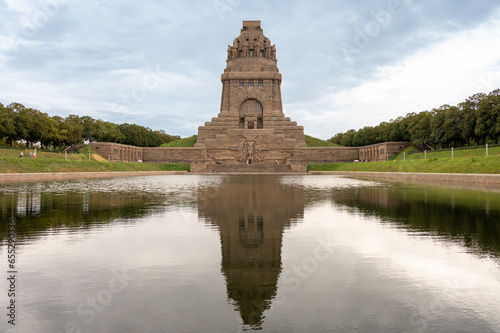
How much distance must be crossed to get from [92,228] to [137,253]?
2744 mm

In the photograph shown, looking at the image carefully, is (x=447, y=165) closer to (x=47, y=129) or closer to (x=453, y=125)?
(x=453, y=125)

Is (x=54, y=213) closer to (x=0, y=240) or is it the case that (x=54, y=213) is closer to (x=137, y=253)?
(x=0, y=240)

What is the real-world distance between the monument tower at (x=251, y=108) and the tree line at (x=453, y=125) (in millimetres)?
18125

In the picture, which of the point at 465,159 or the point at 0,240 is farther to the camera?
the point at 465,159

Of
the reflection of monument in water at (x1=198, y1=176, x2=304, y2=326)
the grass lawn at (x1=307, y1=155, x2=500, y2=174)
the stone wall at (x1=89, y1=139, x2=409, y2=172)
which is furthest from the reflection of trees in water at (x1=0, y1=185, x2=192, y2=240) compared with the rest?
the stone wall at (x1=89, y1=139, x2=409, y2=172)

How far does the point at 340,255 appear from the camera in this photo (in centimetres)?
568

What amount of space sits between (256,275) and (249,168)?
52652mm

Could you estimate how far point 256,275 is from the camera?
4.67m

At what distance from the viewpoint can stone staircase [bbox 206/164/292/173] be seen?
5678 cm

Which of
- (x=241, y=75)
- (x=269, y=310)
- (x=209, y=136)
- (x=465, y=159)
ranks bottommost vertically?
(x=269, y=310)

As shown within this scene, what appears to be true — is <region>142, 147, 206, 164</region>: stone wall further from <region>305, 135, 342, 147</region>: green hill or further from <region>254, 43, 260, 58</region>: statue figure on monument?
<region>254, 43, 260, 58</region>: statue figure on monument

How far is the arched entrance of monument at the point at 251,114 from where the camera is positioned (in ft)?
243

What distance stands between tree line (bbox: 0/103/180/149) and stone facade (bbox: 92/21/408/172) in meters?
5.19

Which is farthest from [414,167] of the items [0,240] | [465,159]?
[0,240]
